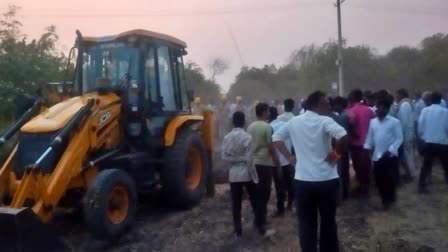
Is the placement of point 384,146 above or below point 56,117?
below

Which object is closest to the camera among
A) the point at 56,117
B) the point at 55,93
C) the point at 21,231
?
the point at 21,231

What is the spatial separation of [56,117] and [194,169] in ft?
9.09

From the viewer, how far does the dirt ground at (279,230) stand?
22.2 feet

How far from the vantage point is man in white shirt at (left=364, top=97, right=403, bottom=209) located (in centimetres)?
794

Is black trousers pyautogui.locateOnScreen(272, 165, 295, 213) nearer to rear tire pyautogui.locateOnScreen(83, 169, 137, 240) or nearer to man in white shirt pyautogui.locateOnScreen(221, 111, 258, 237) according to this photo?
man in white shirt pyautogui.locateOnScreen(221, 111, 258, 237)

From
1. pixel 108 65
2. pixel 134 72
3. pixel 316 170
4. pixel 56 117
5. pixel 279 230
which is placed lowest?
pixel 279 230

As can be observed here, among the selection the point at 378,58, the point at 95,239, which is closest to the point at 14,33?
the point at 95,239

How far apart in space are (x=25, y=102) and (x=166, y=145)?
7.58ft

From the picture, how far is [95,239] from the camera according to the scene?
23.5 ft

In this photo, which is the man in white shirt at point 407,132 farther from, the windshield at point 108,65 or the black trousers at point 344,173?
the windshield at point 108,65

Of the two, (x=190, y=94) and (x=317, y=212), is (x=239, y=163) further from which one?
(x=190, y=94)

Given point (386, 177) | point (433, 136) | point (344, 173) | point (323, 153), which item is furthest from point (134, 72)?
point (433, 136)

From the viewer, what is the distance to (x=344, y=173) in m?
8.66

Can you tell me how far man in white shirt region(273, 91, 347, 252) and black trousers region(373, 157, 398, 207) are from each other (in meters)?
2.59
